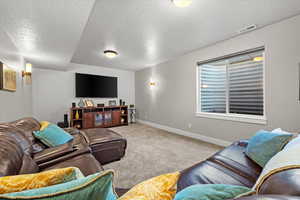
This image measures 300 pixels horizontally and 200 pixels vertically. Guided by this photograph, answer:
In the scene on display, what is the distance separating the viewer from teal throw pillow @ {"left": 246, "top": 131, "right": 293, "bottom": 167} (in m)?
1.20

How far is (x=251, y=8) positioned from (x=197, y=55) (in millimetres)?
1557

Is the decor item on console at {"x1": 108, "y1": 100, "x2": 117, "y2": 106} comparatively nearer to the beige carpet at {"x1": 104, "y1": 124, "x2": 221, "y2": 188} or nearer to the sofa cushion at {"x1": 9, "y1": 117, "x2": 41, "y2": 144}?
the beige carpet at {"x1": 104, "y1": 124, "x2": 221, "y2": 188}

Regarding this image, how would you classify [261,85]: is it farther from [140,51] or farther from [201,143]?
[140,51]

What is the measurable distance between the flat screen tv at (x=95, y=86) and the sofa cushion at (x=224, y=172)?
4.60 meters

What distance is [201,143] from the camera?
10.1 feet

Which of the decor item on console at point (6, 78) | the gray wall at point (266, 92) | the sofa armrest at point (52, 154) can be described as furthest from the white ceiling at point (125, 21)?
the sofa armrest at point (52, 154)

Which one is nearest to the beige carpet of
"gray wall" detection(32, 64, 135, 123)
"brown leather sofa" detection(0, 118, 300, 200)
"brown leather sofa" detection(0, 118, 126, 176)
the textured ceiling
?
"brown leather sofa" detection(0, 118, 126, 176)

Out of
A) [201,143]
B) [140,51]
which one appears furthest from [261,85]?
[140,51]

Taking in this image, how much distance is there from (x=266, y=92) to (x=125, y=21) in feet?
9.11

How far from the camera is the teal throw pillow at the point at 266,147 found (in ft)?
3.92

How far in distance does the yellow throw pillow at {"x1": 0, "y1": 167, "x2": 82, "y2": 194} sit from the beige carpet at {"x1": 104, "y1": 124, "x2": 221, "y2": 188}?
4.40ft

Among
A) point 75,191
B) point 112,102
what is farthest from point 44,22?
point 112,102

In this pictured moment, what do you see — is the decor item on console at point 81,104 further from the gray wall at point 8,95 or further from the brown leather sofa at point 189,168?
the brown leather sofa at point 189,168

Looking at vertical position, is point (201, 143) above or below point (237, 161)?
below
